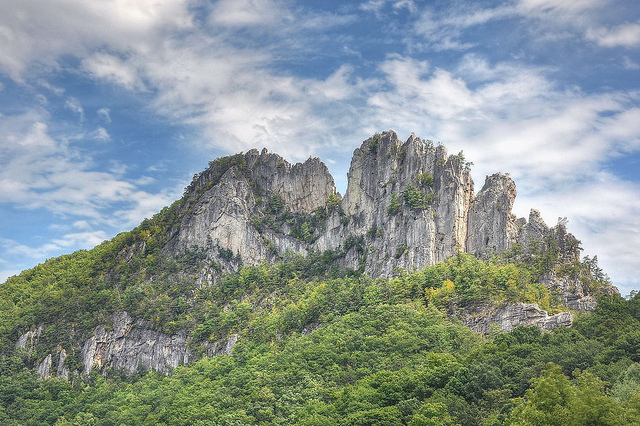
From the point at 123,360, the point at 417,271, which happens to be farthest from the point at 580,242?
the point at 123,360

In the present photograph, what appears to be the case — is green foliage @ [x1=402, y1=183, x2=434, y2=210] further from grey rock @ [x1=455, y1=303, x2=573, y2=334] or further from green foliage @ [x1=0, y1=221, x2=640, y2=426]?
grey rock @ [x1=455, y1=303, x2=573, y2=334]

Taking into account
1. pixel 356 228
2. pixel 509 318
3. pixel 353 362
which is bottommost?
pixel 353 362

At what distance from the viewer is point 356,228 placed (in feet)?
350

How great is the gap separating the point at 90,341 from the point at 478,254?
194 feet

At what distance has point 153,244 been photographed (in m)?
117

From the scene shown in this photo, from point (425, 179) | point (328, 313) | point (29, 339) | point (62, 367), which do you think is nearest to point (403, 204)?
point (425, 179)

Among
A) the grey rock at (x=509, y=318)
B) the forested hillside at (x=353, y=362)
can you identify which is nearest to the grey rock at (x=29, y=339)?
the forested hillside at (x=353, y=362)

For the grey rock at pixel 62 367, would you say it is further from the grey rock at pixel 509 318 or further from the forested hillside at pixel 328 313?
the grey rock at pixel 509 318

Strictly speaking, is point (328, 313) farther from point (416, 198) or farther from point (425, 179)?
point (425, 179)

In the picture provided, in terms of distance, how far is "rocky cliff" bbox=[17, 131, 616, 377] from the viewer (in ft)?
267

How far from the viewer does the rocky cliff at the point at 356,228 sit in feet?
267

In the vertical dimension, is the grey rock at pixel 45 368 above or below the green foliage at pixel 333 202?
below

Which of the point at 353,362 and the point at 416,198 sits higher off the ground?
the point at 416,198

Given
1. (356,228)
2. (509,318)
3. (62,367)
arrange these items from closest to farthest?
(509,318), (62,367), (356,228)
